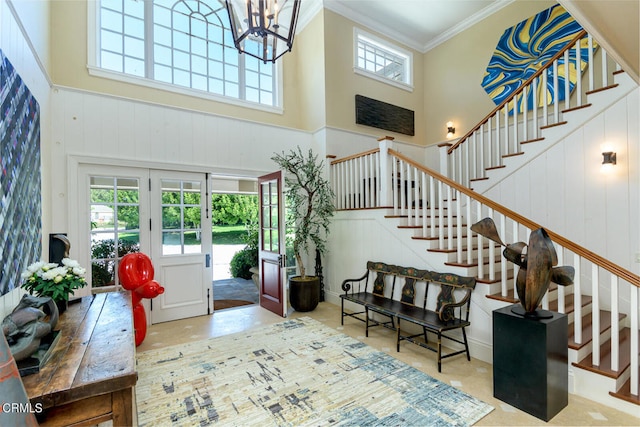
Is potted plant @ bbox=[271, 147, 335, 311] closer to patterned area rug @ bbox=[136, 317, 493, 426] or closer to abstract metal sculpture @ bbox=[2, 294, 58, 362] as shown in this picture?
patterned area rug @ bbox=[136, 317, 493, 426]

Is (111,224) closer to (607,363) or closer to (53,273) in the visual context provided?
(53,273)

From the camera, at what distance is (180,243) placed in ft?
14.8

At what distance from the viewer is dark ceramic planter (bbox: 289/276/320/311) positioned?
4703 millimetres

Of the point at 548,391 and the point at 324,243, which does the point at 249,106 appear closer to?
the point at 324,243

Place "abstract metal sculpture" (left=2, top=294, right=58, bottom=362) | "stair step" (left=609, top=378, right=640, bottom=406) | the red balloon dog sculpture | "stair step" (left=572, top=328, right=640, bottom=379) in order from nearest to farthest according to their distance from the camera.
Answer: "abstract metal sculpture" (left=2, top=294, right=58, bottom=362), "stair step" (left=609, top=378, right=640, bottom=406), "stair step" (left=572, top=328, right=640, bottom=379), the red balloon dog sculpture

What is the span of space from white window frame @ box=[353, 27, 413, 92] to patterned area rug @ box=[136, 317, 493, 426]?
4.99 metres

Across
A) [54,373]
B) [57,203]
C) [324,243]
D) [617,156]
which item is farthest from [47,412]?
[617,156]

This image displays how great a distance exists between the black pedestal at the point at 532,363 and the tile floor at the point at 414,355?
0.09 metres

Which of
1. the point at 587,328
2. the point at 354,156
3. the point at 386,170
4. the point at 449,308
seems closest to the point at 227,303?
the point at 354,156

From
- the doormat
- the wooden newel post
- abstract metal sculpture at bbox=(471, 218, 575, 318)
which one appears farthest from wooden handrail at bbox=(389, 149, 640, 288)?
the doormat

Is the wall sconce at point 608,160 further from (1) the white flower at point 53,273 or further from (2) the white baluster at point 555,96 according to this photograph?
(1) the white flower at point 53,273

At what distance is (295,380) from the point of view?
2.72 metres

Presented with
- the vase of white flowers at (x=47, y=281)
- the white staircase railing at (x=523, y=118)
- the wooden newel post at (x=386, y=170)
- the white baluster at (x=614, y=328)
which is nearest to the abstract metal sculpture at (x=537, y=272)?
the white baluster at (x=614, y=328)

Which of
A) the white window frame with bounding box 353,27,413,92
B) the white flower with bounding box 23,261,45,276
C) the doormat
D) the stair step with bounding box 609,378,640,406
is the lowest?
the doormat
